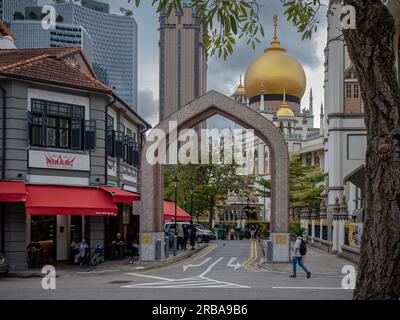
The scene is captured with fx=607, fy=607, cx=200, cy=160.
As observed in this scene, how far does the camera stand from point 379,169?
20.2 feet

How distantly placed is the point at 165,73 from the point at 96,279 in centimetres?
15856

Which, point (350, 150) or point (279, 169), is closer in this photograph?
point (279, 169)

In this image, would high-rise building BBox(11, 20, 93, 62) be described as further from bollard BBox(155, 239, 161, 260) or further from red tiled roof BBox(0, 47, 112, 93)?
bollard BBox(155, 239, 161, 260)

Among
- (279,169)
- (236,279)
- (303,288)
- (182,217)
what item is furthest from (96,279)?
(182,217)

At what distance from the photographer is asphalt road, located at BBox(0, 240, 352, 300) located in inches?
577

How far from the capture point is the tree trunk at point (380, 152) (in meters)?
6.11

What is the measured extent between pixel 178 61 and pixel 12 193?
156 metres

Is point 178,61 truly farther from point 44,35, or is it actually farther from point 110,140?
point 110,140

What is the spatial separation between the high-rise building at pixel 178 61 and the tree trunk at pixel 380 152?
16893cm

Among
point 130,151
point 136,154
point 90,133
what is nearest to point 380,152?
point 90,133

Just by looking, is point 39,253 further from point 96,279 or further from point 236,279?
point 236,279
